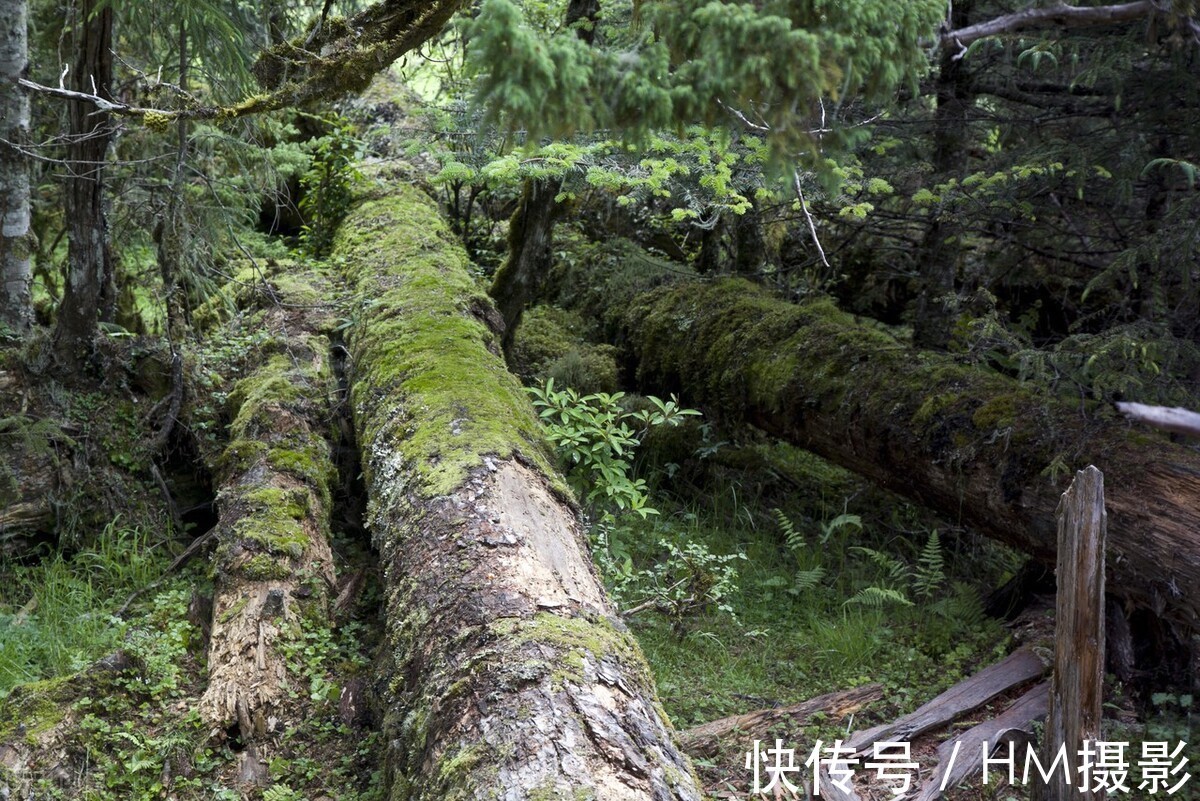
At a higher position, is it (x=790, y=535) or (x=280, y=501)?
(x=280, y=501)

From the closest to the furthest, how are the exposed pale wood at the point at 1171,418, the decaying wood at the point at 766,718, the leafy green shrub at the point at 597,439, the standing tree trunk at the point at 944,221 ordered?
the exposed pale wood at the point at 1171,418
the decaying wood at the point at 766,718
the leafy green shrub at the point at 597,439
the standing tree trunk at the point at 944,221

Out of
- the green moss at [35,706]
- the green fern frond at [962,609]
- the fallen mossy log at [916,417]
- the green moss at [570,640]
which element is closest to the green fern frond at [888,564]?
the green fern frond at [962,609]

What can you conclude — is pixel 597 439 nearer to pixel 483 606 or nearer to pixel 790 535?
pixel 790 535

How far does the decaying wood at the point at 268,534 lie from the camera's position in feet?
14.2

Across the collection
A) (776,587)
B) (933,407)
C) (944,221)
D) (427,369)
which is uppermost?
(944,221)

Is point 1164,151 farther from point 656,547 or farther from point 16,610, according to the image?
point 16,610

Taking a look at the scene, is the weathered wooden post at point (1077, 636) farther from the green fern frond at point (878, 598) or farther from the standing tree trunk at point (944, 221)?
the standing tree trunk at point (944, 221)

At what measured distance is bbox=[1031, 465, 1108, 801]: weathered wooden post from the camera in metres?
4.15

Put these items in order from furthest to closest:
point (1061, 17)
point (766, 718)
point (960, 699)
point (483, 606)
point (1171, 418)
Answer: point (960, 699) < point (766, 718) < point (483, 606) < point (1061, 17) < point (1171, 418)

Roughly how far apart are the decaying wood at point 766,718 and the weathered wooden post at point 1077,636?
103cm

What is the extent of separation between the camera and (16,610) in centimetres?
540

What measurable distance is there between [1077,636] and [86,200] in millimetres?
6253

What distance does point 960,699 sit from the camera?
503 cm

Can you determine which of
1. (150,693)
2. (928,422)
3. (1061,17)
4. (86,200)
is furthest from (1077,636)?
(86,200)
